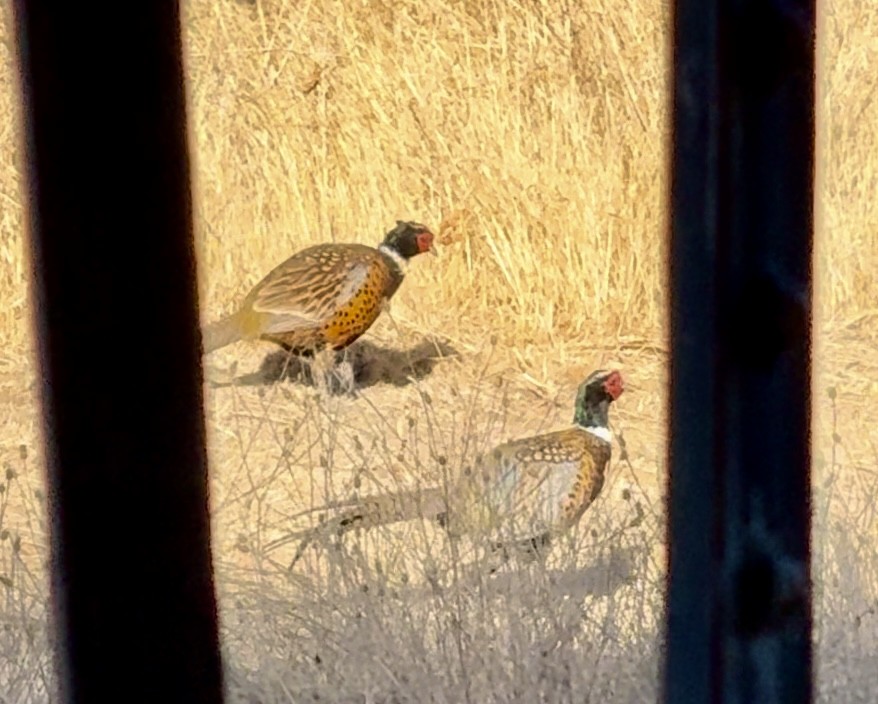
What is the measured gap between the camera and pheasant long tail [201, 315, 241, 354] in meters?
2.93

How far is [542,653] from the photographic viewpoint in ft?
6.30

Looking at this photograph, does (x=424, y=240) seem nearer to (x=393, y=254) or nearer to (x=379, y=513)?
(x=393, y=254)

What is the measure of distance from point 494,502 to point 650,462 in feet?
2.57

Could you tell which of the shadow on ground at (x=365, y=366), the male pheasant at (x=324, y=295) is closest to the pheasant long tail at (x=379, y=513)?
the male pheasant at (x=324, y=295)

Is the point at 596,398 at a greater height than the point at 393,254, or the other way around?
the point at 393,254

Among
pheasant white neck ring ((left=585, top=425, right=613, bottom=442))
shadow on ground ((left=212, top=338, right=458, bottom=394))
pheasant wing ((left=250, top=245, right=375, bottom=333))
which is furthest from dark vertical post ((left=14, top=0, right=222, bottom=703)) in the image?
shadow on ground ((left=212, top=338, right=458, bottom=394))

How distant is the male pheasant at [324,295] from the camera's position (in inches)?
110

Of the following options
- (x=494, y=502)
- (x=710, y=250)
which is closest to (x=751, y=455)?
(x=710, y=250)

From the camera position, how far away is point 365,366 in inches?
126

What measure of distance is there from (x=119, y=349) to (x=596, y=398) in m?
1.90

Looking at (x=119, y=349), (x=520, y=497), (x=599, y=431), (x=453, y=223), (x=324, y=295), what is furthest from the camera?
(x=453, y=223)

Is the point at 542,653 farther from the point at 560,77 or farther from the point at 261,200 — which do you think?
the point at 560,77

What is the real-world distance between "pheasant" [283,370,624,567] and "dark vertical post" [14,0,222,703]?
1611 millimetres

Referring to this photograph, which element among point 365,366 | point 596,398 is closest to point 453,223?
point 365,366
